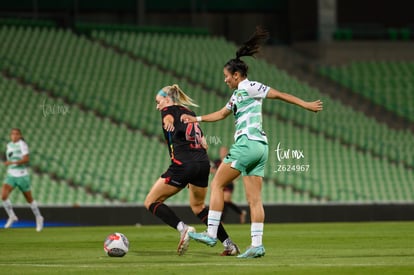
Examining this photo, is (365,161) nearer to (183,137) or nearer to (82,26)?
(82,26)

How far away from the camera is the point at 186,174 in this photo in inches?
519

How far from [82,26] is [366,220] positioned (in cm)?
1463

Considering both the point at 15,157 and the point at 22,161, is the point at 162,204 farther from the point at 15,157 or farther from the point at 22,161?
→ the point at 15,157

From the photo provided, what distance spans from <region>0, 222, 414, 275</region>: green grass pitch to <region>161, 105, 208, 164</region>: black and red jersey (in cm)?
129

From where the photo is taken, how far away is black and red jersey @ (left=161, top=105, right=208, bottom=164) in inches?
520

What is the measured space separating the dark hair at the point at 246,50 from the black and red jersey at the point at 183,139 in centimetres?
112

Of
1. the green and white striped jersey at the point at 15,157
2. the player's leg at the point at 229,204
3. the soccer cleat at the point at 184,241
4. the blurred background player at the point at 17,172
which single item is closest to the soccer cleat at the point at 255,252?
the soccer cleat at the point at 184,241

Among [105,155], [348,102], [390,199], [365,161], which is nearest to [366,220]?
[390,199]

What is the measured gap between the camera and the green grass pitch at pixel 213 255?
1084 centimetres

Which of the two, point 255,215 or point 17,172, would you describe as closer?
point 255,215

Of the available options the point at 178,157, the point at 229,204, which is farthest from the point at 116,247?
the point at 229,204

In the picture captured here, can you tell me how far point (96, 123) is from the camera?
29.9m

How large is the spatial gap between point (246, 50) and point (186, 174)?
188 centimetres

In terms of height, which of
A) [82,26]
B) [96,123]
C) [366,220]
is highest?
[82,26]
